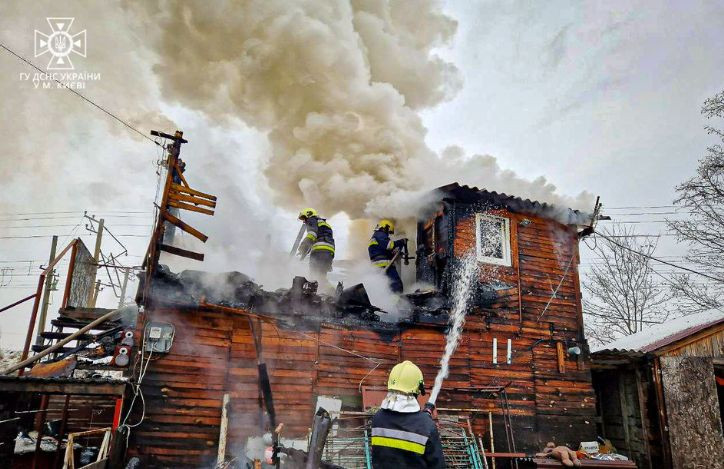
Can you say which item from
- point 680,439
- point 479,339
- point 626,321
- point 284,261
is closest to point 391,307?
point 479,339

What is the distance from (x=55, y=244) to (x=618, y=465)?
1012 inches

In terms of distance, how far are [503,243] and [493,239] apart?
0.33 meters

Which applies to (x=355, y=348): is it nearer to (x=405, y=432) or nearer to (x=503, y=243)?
(x=503, y=243)

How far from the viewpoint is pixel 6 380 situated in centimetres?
707

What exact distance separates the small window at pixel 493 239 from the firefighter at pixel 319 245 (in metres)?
4.07

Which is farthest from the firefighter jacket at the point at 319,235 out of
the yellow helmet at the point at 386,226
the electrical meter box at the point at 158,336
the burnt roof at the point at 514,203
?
the electrical meter box at the point at 158,336

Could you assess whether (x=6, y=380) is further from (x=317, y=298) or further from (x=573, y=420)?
(x=573, y=420)

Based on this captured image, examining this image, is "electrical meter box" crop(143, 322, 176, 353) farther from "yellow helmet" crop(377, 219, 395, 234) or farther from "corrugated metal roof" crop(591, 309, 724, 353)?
"corrugated metal roof" crop(591, 309, 724, 353)

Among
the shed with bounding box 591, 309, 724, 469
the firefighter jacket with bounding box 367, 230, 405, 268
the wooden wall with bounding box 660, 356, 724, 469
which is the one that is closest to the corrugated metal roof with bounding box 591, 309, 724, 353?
the shed with bounding box 591, 309, 724, 469

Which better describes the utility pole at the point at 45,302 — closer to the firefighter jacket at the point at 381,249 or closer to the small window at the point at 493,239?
the firefighter jacket at the point at 381,249

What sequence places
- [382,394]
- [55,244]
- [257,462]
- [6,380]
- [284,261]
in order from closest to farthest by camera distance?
[6,380] < [257,462] < [382,394] < [284,261] < [55,244]

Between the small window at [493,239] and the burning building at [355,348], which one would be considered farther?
the small window at [493,239]

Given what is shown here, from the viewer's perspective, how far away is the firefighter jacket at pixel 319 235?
1234 cm

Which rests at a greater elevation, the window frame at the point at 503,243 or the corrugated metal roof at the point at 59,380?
the window frame at the point at 503,243
